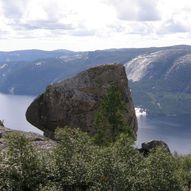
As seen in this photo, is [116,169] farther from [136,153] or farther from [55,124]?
[55,124]

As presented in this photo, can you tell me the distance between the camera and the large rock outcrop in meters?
80.4

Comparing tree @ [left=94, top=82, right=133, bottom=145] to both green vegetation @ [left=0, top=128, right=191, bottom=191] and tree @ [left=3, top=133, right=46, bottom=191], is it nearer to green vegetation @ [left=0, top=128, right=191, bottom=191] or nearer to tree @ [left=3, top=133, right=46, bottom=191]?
green vegetation @ [left=0, top=128, right=191, bottom=191]

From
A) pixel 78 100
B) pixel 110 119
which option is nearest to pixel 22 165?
pixel 110 119

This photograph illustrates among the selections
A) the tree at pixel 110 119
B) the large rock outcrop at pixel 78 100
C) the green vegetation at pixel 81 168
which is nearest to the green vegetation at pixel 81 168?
the green vegetation at pixel 81 168

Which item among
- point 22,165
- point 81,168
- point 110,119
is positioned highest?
point 22,165

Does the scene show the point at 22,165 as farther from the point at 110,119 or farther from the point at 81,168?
the point at 110,119

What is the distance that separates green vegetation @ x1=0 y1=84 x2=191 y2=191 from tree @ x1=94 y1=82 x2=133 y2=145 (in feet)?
125

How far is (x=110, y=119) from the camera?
73938 mm

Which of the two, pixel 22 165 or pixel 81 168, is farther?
pixel 81 168

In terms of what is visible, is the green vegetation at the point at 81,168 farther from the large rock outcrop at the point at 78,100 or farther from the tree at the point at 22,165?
the large rock outcrop at the point at 78,100

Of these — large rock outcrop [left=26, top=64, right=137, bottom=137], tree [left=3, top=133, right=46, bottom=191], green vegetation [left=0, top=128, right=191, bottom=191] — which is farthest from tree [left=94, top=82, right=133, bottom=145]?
tree [left=3, top=133, right=46, bottom=191]

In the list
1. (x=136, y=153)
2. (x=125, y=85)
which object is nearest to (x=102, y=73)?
(x=125, y=85)

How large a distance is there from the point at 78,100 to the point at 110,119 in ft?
29.6

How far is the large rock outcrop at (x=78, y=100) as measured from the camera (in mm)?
80438
